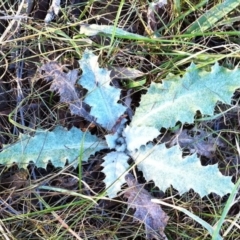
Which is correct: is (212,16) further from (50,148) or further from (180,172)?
(50,148)

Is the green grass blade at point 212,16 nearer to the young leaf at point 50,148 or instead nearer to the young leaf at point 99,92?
the young leaf at point 99,92

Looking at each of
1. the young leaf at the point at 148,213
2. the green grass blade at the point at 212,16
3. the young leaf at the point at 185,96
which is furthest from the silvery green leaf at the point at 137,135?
the green grass blade at the point at 212,16

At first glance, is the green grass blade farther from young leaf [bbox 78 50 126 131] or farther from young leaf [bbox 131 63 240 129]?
young leaf [bbox 78 50 126 131]

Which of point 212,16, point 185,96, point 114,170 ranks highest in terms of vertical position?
point 212,16

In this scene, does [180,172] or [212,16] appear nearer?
[180,172]

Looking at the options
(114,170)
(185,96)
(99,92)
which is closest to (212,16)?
(185,96)

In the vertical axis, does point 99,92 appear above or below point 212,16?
below

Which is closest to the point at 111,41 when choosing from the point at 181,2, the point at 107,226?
the point at 181,2
